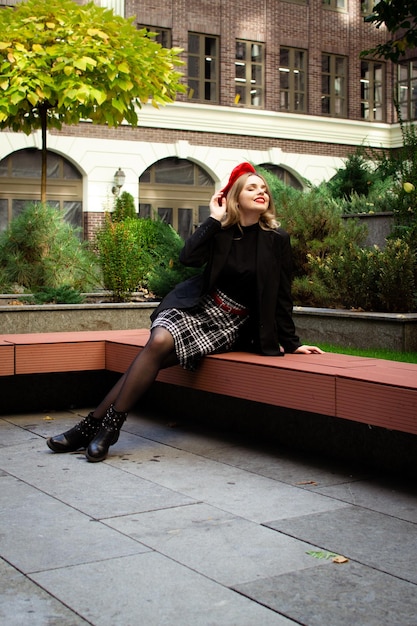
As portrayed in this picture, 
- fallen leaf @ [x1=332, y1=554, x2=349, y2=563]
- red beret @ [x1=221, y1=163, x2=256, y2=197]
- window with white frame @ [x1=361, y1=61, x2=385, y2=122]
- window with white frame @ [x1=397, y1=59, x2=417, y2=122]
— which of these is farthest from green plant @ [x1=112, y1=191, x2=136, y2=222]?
fallen leaf @ [x1=332, y1=554, x2=349, y2=563]

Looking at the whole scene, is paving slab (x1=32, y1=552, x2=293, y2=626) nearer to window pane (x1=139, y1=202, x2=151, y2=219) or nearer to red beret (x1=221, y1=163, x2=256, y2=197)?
red beret (x1=221, y1=163, x2=256, y2=197)

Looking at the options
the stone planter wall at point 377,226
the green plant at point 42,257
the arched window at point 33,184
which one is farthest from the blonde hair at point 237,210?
the arched window at point 33,184

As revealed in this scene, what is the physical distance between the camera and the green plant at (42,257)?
11.3m

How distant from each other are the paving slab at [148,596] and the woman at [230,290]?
205 cm

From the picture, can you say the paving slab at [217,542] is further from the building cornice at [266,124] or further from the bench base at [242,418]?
the building cornice at [266,124]

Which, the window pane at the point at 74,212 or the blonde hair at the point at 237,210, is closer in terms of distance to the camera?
the blonde hair at the point at 237,210

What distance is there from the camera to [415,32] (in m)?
14.0

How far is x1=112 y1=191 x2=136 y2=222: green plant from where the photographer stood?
86.5 ft

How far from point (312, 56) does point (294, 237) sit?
21.0 m

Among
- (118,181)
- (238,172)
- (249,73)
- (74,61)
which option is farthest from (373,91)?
(238,172)

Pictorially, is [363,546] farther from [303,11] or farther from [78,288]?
[303,11]

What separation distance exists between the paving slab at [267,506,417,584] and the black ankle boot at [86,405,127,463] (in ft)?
4.74

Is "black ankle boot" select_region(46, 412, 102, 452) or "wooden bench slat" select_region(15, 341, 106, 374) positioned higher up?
"wooden bench slat" select_region(15, 341, 106, 374)

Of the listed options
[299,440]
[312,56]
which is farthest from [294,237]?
[312,56]
